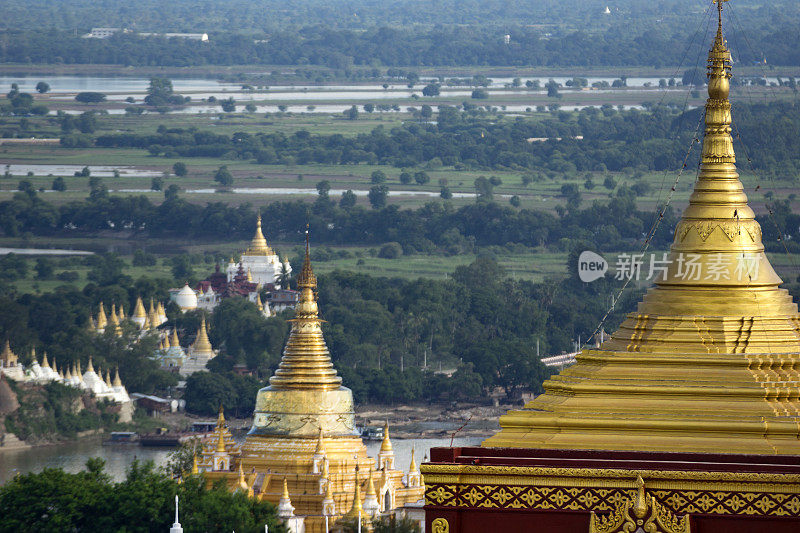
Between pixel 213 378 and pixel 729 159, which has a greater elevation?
pixel 213 378

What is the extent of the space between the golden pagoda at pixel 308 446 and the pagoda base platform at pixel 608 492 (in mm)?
31671

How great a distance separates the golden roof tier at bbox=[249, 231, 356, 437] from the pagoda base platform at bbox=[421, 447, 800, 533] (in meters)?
33.7

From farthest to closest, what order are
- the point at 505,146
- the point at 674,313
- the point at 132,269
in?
the point at 505,146, the point at 132,269, the point at 674,313

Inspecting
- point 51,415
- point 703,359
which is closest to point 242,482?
point 703,359

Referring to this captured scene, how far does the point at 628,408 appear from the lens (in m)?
17.9

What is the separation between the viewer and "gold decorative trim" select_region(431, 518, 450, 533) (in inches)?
679

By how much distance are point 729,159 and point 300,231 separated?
117 m

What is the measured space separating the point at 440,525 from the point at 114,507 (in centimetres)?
2286

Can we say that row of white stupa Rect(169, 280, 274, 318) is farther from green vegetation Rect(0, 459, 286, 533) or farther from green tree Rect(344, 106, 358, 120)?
green tree Rect(344, 106, 358, 120)

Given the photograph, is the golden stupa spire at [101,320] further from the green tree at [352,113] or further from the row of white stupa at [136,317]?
the green tree at [352,113]

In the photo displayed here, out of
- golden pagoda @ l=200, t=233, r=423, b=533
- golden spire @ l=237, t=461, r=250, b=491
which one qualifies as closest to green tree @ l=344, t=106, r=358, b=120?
golden pagoda @ l=200, t=233, r=423, b=533

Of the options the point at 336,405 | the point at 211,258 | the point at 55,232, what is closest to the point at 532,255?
the point at 211,258

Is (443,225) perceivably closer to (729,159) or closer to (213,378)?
(213,378)

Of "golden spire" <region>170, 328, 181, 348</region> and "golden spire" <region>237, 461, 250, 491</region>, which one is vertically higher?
"golden spire" <region>170, 328, 181, 348</region>
